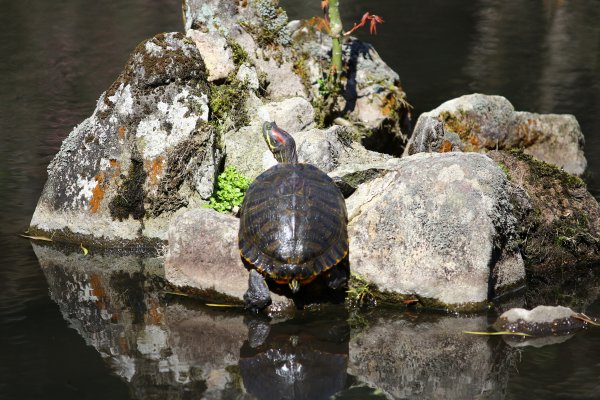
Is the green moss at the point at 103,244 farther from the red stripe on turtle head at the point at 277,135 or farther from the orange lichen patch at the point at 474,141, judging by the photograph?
the orange lichen patch at the point at 474,141

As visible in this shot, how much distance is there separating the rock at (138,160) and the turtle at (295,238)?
3.86 ft

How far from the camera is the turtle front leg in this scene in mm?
6641

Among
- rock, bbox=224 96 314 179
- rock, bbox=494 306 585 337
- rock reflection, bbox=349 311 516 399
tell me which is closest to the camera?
rock reflection, bbox=349 311 516 399

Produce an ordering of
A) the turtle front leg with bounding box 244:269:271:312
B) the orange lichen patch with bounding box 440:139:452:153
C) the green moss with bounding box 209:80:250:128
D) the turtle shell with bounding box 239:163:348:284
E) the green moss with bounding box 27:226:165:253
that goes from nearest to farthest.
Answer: the turtle shell with bounding box 239:163:348:284 < the turtle front leg with bounding box 244:269:271:312 < the green moss with bounding box 27:226:165:253 < the green moss with bounding box 209:80:250:128 < the orange lichen patch with bounding box 440:139:452:153

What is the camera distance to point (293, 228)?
6.55m

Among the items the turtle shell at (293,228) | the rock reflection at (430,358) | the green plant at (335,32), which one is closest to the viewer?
the rock reflection at (430,358)

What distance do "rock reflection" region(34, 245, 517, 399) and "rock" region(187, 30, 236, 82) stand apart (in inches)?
96.7

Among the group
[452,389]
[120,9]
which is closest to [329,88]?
[452,389]

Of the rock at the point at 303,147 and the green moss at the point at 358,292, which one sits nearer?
the green moss at the point at 358,292

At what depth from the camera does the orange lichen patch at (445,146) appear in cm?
884

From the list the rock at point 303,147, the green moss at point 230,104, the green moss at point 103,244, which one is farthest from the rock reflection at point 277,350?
the green moss at point 230,104

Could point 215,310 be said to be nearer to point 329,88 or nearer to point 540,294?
point 540,294

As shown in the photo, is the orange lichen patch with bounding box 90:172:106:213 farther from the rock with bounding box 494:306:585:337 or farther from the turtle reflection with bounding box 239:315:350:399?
the rock with bounding box 494:306:585:337

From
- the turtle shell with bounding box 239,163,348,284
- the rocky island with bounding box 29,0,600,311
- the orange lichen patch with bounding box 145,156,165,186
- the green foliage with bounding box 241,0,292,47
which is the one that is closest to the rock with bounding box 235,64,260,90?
the rocky island with bounding box 29,0,600,311
